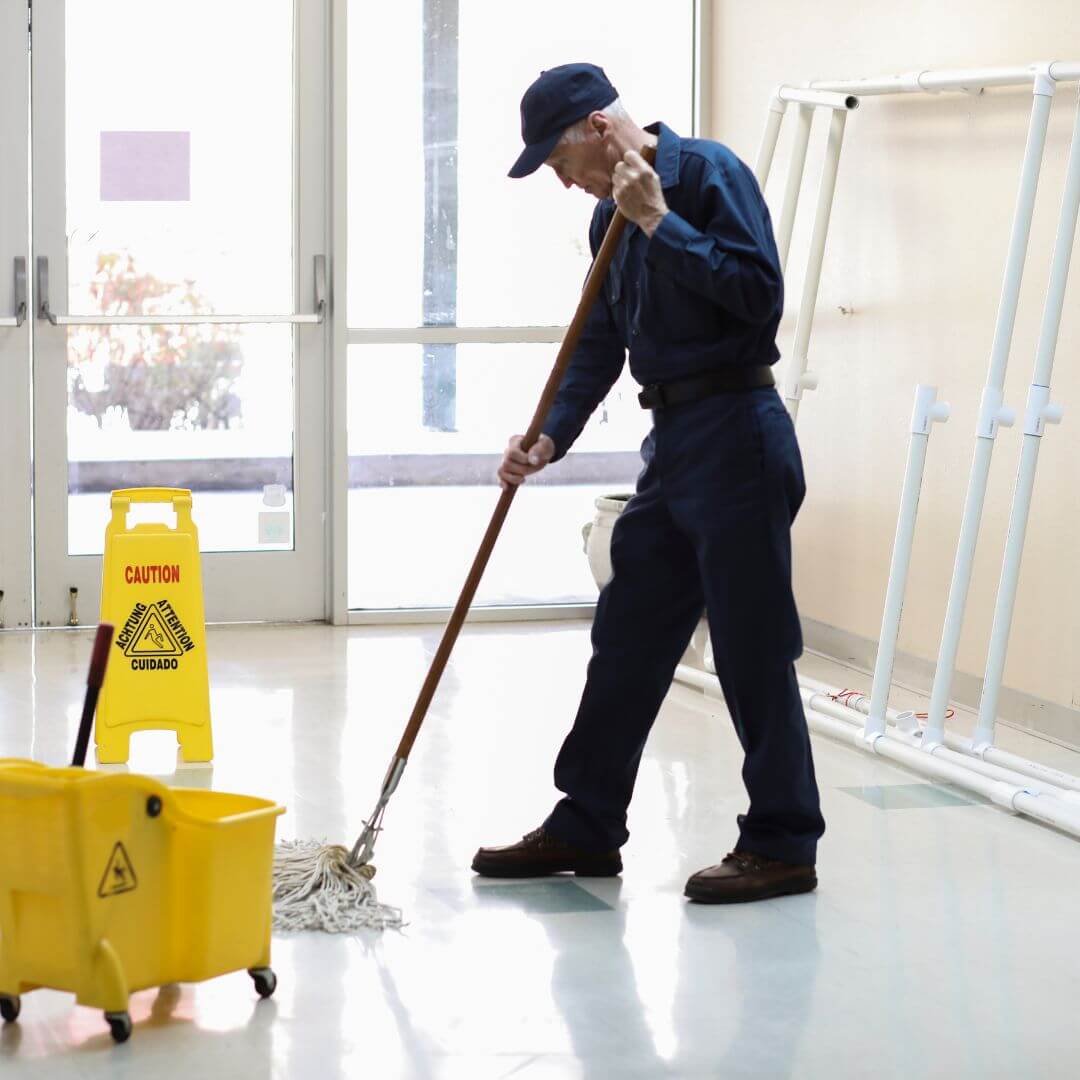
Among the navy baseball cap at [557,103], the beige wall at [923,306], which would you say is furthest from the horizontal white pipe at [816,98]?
the navy baseball cap at [557,103]

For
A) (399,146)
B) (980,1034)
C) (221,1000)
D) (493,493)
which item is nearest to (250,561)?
(493,493)

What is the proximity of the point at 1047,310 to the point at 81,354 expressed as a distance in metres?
3.18

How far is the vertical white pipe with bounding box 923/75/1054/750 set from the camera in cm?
377

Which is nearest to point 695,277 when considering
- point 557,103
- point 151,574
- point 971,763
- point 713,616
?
point 557,103

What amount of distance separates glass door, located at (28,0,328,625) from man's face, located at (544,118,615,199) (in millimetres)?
2967

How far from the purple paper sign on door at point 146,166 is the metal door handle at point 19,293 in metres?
0.34

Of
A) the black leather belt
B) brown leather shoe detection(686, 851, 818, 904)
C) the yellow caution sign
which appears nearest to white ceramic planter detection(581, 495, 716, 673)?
the yellow caution sign

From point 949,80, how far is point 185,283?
102 inches

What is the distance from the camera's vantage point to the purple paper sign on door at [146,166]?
5539 mm

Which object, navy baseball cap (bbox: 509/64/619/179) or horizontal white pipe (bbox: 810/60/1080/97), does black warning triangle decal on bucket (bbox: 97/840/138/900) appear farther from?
horizontal white pipe (bbox: 810/60/1080/97)

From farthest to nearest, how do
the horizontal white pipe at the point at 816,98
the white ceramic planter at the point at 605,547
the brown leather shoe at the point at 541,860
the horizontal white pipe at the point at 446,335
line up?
1. the horizontal white pipe at the point at 446,335
2. the white ceramic planter at the point at 605,547
3. the horizontal white pipe at the point at 816,98
4. the brown leather shoe at the point at 541,860

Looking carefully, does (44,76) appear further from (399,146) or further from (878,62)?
(878,62)

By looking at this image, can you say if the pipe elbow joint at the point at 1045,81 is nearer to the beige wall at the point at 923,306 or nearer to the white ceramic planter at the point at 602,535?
the beige wall at the point at 923,306

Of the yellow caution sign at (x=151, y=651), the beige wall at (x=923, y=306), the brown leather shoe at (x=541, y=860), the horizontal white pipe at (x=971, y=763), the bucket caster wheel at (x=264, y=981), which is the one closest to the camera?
the bucket caster wheel at (x=264, y=981)
